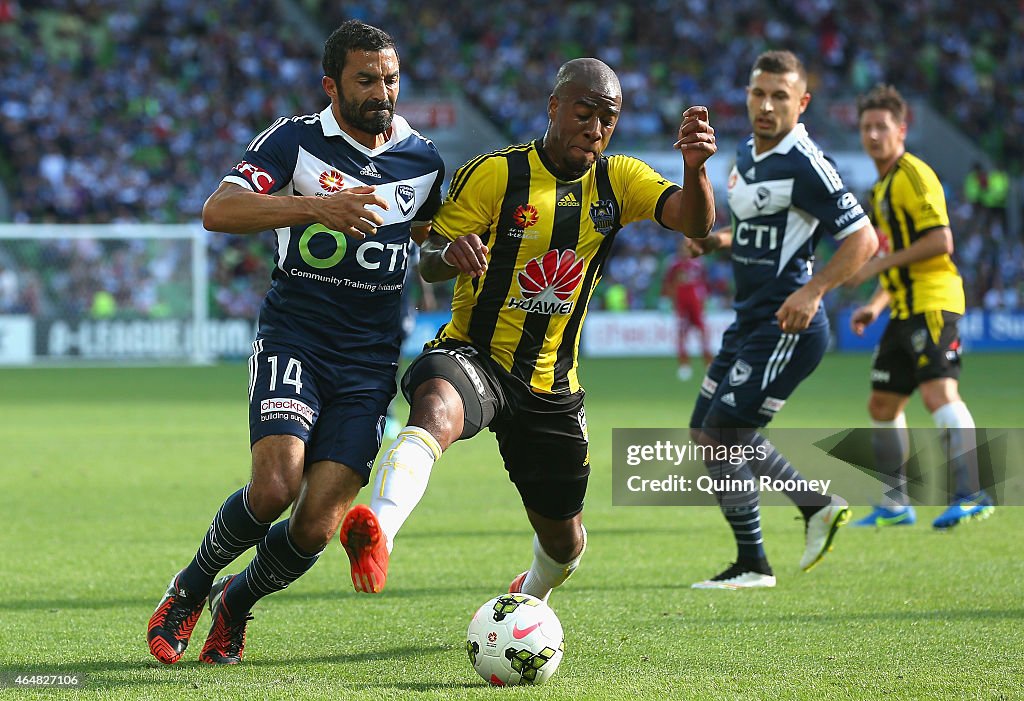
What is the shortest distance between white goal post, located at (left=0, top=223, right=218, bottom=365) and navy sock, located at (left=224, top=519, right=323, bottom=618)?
22231mm

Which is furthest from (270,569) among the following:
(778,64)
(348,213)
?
(778,64)

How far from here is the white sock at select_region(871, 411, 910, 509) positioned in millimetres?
8594

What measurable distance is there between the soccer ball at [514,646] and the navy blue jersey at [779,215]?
9.40 feet

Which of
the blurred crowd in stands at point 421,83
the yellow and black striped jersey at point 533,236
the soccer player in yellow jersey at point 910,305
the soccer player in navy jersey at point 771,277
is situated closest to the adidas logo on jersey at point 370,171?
the yellow and black striped jersey at point 533,236

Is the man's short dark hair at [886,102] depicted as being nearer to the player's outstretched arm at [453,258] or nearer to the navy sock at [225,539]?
the player's outstretched arm at [453,258]

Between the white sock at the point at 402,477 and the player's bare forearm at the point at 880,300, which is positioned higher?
the white sock at the point at 402,477

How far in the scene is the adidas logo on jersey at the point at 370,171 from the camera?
4.98 m

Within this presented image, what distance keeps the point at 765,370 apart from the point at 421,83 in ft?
91.7

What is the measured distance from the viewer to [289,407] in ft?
15.3

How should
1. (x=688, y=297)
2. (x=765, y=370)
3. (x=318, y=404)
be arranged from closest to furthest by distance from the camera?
(x=318, y=404)
(x=765, y=370)
(x=688, y=297)

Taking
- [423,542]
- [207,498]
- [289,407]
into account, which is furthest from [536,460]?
[207,498]

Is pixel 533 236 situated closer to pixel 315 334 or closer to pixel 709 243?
pixel 315 334

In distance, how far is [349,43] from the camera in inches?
191

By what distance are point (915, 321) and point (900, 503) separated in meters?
1.18
